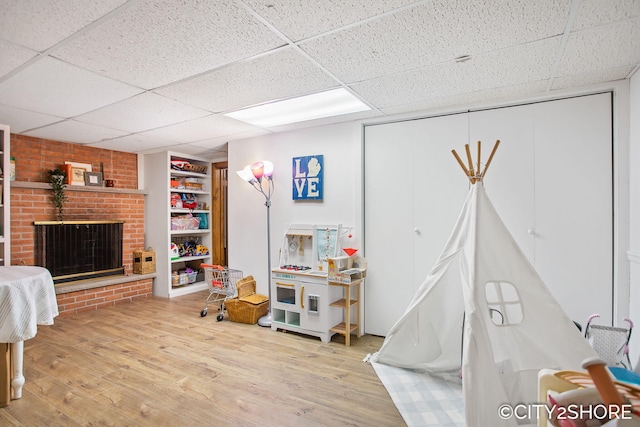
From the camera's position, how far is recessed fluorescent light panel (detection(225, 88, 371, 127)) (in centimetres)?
324

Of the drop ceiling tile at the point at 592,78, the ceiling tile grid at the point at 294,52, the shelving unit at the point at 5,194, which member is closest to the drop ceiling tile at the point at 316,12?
the ceiling tile grid at the point at 294,52

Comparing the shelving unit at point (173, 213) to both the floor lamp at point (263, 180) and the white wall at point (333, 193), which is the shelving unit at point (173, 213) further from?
the floor lamp at point (263, 180)

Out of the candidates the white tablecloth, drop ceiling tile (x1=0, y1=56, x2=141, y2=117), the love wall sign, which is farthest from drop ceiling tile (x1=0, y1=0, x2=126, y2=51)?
the love wall sign

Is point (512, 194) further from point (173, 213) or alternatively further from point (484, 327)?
point (173, 213)

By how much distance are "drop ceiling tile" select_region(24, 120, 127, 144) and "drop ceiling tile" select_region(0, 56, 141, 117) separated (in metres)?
0.49

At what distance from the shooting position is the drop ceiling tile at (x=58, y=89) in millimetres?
2285

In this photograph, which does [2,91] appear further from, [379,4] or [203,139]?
[379,4]

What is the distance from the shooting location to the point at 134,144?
458 cm

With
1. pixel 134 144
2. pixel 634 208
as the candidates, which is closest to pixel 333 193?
pixel 634 208

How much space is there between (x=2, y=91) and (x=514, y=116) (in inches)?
168

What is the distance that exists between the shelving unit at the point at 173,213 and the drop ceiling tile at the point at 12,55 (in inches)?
112

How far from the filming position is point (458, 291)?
2.62 m

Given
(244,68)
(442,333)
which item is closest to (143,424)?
(442,333)

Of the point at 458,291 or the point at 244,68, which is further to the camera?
the point at 458,291
